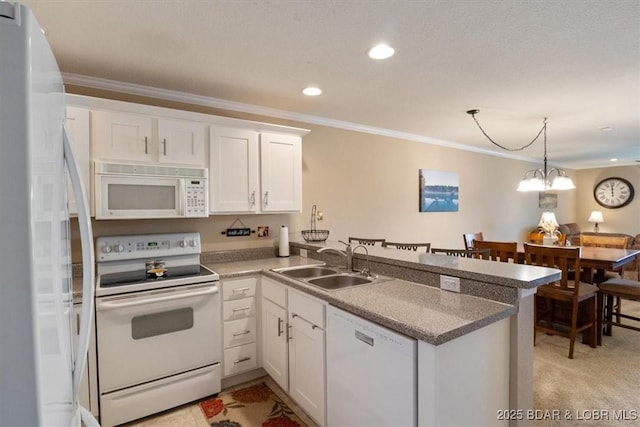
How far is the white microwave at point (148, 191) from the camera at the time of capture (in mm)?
2229

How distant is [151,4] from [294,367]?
88.5 inches

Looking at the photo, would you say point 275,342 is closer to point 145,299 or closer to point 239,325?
point 239,325

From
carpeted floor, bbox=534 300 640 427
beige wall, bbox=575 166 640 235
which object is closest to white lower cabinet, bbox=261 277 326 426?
carpeted floor, bbox=534 300 640 427

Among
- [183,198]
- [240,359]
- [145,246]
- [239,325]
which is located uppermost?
[183,198]

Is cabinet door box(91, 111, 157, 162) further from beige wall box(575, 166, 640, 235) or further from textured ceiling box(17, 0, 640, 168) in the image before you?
beige wall box(575, 166, 640, 235)

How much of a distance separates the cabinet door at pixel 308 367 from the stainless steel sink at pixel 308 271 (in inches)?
18.1

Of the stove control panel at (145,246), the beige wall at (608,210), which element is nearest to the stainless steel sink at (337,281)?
the stove control panel at (145,246)

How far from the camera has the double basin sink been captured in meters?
2.27

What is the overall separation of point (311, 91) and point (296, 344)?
205 centimetres

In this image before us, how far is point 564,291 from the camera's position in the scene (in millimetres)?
3004

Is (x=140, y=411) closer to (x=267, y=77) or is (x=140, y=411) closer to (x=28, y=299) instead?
(x=28, y=299)

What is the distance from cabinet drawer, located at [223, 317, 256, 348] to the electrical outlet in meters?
1.50

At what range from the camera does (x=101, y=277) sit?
2.19m

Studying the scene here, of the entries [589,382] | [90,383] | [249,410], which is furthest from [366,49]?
[589,382]
